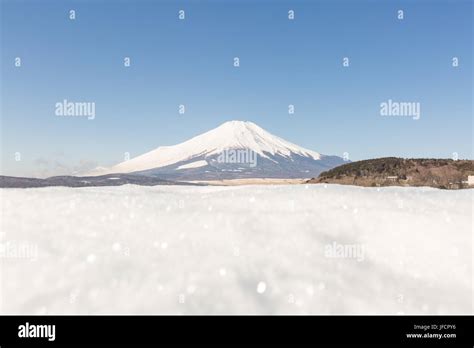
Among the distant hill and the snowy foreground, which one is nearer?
the snowy foreground

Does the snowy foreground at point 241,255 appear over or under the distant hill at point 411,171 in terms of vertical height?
under

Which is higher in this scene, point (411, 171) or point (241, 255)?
point (411, 171)

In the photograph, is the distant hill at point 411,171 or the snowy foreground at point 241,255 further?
the distant hill at point 411,171

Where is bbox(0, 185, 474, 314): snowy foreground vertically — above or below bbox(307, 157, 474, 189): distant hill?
below

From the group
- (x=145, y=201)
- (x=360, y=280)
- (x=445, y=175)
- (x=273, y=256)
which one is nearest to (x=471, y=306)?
(x=360, y=280)

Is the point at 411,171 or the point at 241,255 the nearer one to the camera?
the point at 241,255

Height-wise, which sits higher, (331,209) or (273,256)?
(331,209)
